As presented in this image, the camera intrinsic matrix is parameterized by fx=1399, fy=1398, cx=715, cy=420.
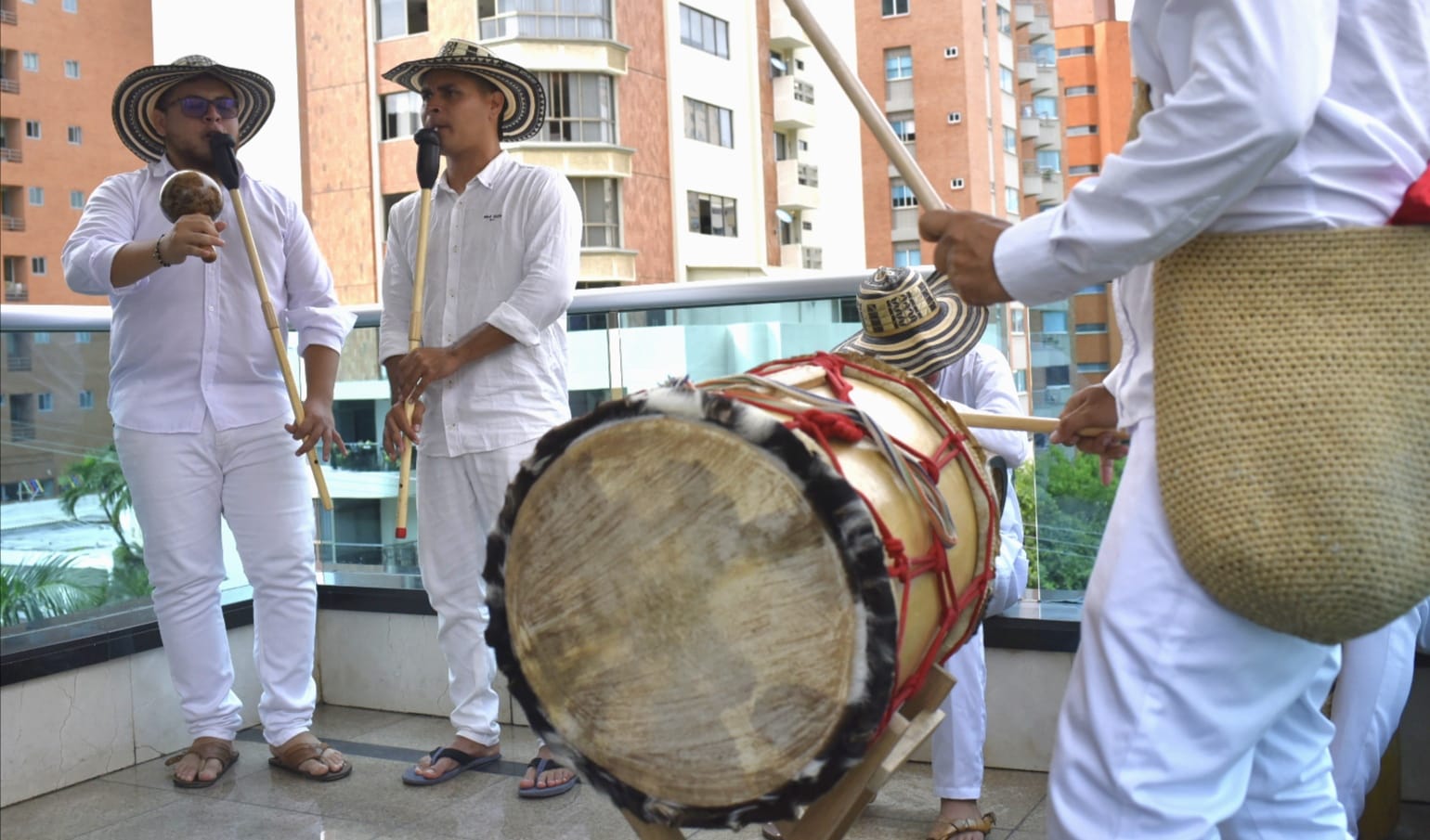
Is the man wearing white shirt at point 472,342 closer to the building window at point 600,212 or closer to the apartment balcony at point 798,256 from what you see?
the building window at point 600,212

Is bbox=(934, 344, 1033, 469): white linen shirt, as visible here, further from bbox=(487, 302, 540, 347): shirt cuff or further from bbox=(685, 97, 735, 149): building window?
bbox=(685, 97, 735, 149): building window

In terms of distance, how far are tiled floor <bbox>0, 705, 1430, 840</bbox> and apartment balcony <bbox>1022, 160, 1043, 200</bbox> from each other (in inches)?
2579

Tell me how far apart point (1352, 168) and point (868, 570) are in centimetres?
66

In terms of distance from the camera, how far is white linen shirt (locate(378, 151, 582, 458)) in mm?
3408

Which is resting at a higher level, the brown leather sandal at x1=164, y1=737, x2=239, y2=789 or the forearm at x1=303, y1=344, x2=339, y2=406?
the forearm at x1=303, y1=344, x2=339, y2=406

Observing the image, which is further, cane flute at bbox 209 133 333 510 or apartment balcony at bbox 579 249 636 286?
apartment balcony at bbox 579 249 636 286

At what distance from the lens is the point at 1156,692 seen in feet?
4.85

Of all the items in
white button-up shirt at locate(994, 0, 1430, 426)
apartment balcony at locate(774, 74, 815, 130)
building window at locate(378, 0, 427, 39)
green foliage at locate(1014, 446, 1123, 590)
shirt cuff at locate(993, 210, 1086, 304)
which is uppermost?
building window at locate(378, 0, 427, 39)

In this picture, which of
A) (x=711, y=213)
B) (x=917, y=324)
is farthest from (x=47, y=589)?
(x=711, y=213)

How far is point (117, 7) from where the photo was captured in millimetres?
52344

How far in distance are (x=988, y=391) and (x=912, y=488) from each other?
1.23m

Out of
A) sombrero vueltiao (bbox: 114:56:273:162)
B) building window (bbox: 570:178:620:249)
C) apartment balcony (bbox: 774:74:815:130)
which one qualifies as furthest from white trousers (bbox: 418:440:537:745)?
apartment balcony (bbox: 774:74:815:130)

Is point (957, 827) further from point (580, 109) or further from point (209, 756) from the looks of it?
point (580, 109)

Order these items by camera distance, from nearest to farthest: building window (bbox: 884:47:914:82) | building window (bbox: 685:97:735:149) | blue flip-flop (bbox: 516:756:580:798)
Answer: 1. blue flip-flop (bbox: 516:756:580:798)
2. building window (bbox: 685:97:735:149)
3. building window (bbox: 884:47:914:82)
